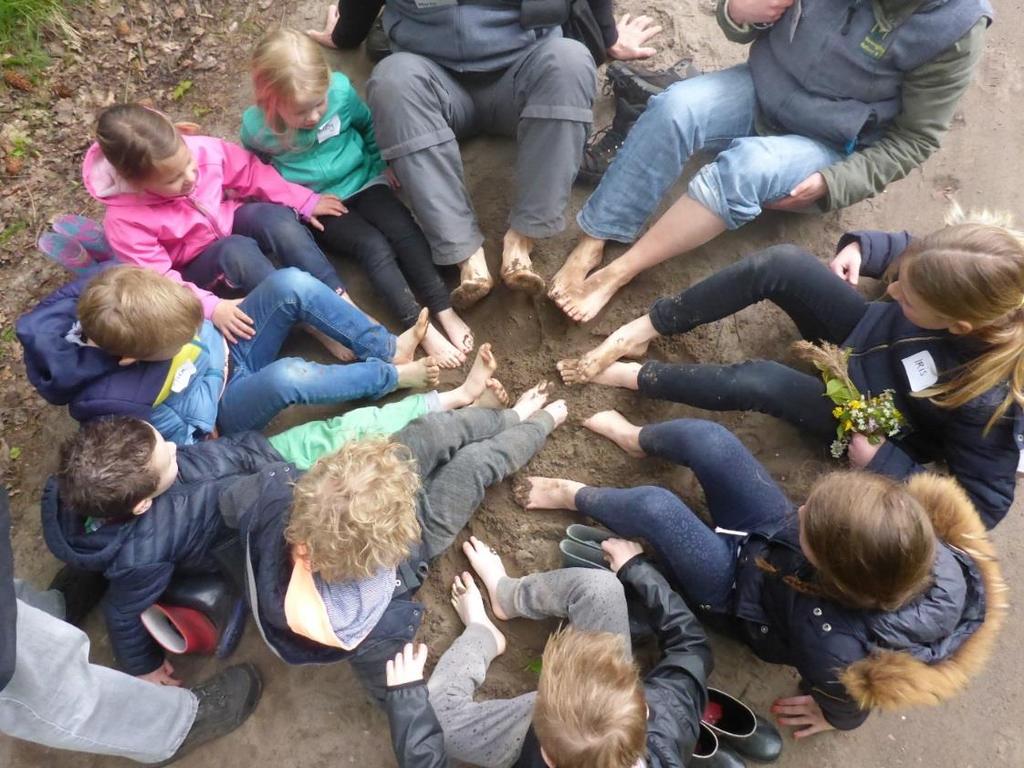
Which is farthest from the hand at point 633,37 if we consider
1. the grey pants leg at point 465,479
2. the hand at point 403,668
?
the hand at point 403,668

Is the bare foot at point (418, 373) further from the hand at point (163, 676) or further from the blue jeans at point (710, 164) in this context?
the hand at point (163, 676)

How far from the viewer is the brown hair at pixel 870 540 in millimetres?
1624

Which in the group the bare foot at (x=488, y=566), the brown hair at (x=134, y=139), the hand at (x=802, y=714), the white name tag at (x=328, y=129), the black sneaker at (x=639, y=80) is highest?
the black sneaker at (x=639, y=80)

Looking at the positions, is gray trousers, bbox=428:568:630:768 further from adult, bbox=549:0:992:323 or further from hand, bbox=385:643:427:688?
adult, bbox=549:0:992:323

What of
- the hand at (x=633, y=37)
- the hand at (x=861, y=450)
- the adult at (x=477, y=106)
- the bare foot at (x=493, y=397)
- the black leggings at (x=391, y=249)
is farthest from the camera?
the hand at (x=633, y=37)

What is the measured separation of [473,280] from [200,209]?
102 centimetres

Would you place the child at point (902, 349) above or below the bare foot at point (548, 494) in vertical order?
above

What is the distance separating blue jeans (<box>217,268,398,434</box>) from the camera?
2434 millimetres

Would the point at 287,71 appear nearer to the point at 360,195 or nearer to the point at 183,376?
the point at 360,195

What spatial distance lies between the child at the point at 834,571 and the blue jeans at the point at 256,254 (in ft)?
4.50

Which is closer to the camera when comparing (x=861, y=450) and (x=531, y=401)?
(x=861, y=450)

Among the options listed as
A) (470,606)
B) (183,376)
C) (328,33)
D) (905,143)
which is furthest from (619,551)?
(328,33)

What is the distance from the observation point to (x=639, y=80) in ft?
9.73

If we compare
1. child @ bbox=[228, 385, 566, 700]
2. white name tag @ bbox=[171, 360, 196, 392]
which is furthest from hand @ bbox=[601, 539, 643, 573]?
white name tag @ bbox=[171, 360, 196, 392]
